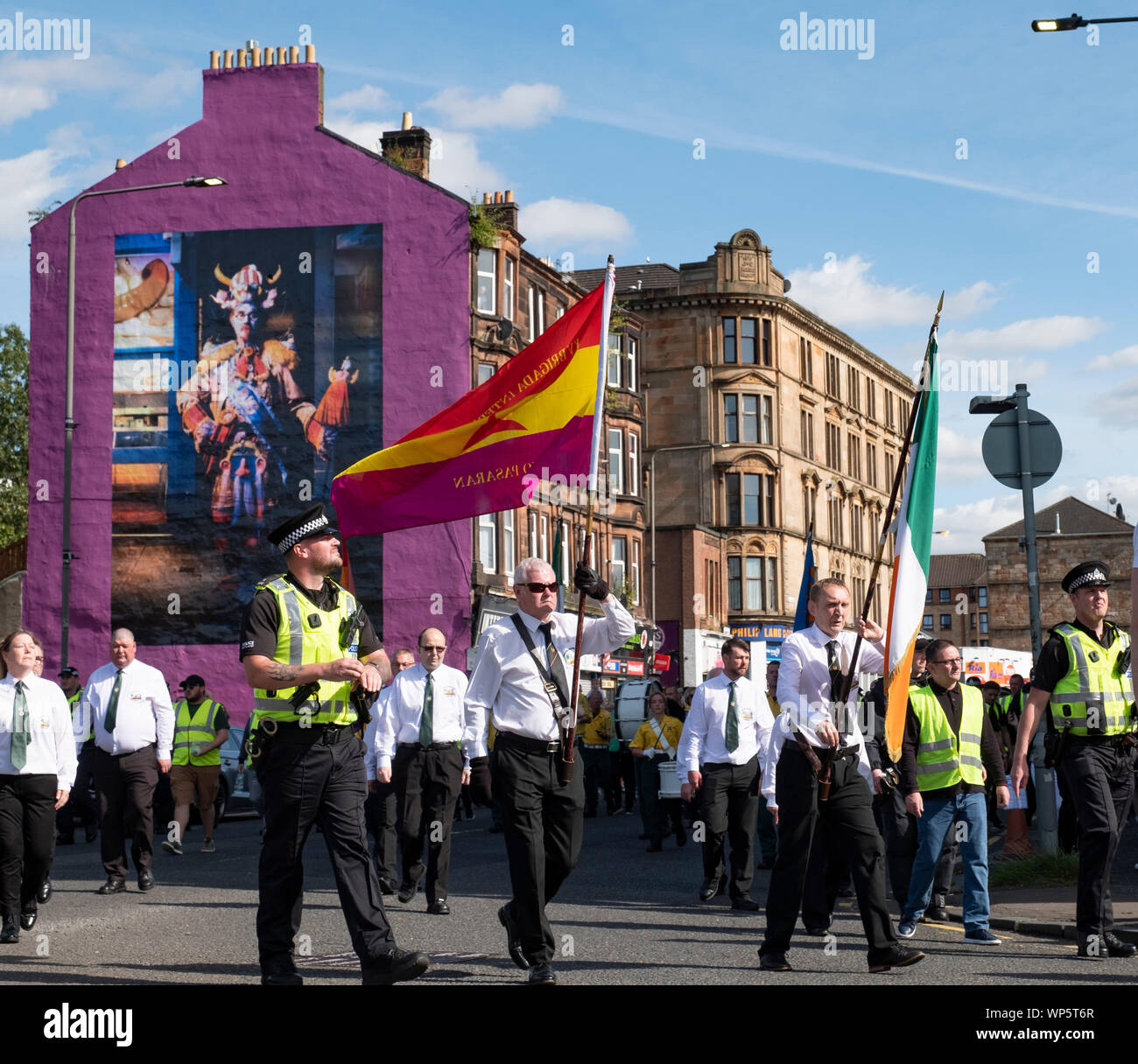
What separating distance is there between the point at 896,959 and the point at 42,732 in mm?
5330

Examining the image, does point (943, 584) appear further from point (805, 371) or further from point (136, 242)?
point (136, 242)

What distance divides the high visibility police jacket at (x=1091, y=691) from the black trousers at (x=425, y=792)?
5098 millimetres

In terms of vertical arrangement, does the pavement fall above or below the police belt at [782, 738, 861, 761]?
below

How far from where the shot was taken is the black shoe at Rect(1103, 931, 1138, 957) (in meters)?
9.33

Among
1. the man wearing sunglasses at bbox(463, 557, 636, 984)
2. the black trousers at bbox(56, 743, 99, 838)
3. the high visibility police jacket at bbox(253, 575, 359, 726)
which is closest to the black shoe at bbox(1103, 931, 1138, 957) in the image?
the man wearing sunglasses at bbox(463, 557, 636, 984)

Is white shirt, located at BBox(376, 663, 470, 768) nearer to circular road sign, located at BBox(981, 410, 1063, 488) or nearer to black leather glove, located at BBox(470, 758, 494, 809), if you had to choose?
black leather glove, located at BBox(470, 758, 494, 809)

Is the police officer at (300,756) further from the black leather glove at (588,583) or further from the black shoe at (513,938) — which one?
the black shoe at (513,938)

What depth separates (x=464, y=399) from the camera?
10.7 meters

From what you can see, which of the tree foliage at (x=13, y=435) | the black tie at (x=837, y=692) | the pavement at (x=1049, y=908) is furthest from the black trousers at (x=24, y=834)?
the tree foliage at (x=13, y=435)

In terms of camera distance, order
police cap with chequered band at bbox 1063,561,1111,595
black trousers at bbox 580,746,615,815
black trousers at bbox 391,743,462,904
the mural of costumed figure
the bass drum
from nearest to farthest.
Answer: police cap with chequered band at bbox 1063,561,1111,595 → black trousers at bbox 391,743,462,904 → black trousers at bbox 580,746,615,815 → the bass drum → the mural of costumed figure

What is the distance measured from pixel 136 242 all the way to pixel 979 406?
97.2 ft

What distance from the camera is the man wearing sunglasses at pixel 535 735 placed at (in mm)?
8289

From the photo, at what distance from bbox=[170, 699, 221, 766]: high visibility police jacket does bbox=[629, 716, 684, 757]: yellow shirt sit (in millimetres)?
5086
